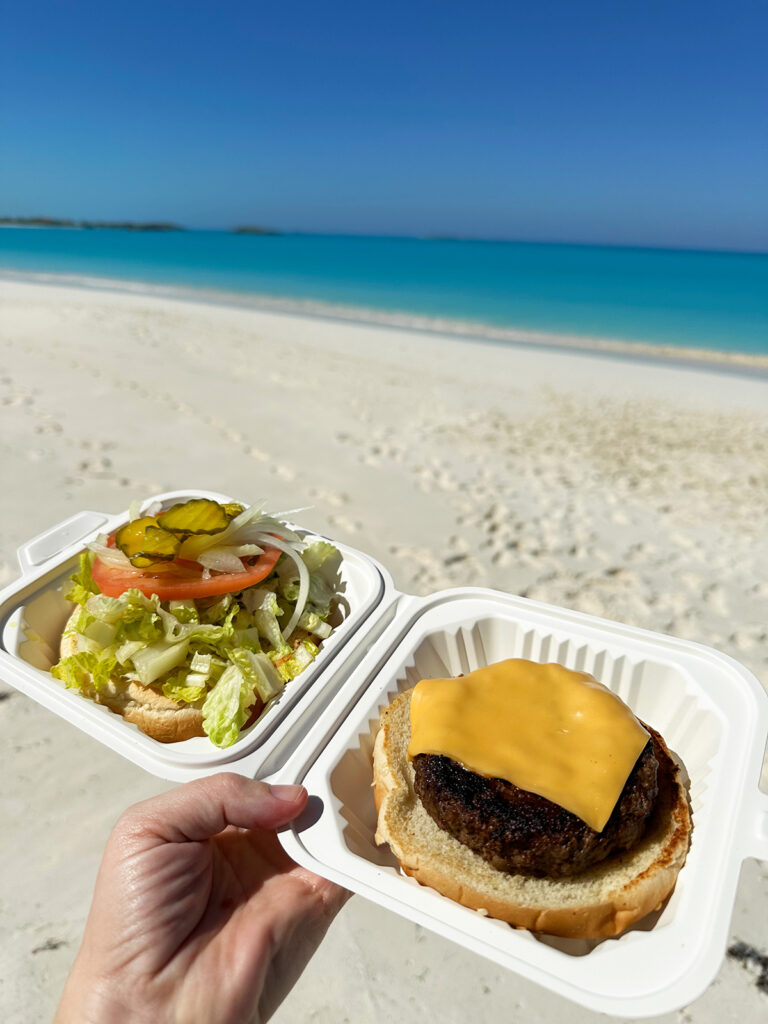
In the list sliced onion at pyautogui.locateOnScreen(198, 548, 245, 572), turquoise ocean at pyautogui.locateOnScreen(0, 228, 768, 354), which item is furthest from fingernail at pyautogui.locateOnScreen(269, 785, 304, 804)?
turquoise ocean at pyautogui.locateOnScreen(0, 228, 768, 354)

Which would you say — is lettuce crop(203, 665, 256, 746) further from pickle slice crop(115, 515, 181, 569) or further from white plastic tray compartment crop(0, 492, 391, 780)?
pickle slice crop(115, 515, 181, 569)

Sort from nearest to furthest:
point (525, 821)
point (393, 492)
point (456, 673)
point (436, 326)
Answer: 1. point (525, 821)
2. point (456, 673)
3. point (393, 492)
4. point (436, 326)

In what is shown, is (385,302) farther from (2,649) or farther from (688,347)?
(2,649)

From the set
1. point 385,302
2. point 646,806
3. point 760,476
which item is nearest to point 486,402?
point 760,476

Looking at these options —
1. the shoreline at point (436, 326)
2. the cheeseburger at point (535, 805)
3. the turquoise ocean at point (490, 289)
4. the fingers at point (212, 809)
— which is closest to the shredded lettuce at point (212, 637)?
the fingers at point (212, 809)

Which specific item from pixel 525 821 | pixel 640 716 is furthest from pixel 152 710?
pixel 640 716

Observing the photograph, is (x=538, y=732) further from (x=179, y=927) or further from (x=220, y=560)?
(x=220, y=560)

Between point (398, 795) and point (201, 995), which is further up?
point (398, 795)
